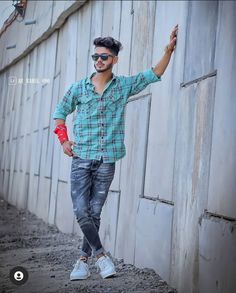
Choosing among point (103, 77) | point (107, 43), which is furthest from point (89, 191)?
point (107, 43)

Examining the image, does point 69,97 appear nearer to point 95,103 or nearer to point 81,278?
point 95,103

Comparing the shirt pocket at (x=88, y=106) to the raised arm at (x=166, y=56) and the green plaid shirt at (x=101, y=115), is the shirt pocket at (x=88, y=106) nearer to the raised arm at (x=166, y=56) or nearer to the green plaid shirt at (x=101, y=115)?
the green plaid shirt at (x=101, y=115)

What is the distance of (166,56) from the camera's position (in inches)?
110

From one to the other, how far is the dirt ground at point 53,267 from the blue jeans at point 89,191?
20 centimetres

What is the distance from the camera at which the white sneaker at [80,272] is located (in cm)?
276

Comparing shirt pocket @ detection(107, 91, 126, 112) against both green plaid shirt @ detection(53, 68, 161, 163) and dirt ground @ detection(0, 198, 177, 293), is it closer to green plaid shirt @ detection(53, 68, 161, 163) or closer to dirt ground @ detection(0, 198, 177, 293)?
green plaid shirt @ detection(53, 68, 161, 163)

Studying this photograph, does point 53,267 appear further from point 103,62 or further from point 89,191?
point 103,62

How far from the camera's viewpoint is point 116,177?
12.1 feet

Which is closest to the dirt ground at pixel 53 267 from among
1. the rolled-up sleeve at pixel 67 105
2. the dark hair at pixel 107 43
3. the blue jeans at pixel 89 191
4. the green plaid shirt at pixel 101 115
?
the blue jeans at pixel 89 191

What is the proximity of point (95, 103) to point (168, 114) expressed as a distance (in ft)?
1.47

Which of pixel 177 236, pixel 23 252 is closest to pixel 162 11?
pixel 177 236

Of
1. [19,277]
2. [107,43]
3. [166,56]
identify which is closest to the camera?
[19,277]

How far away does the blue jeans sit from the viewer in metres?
Answer: 2.73

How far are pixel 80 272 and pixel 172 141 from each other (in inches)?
31.0
